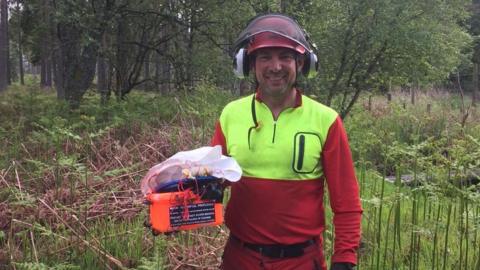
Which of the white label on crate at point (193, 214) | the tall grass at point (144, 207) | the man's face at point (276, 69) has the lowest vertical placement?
the tall grass at point (144, 207)

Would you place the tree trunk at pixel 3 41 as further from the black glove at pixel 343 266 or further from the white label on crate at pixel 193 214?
the black glove at pixel 343 266

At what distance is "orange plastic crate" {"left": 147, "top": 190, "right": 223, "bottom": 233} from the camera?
255 centimetres

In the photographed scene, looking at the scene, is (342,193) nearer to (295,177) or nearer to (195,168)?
(295,177)

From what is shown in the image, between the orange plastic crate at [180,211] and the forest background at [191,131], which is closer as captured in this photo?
the orange plastic crate at [180,211]

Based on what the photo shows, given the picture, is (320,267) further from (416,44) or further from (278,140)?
(416,44)

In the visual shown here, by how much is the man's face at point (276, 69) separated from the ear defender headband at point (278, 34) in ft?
0.17

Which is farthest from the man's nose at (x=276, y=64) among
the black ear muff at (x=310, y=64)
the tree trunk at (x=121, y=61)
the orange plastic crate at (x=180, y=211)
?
the tree trunk at (x=121, y=61)

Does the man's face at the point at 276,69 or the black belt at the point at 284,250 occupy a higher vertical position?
the man's face at the point at 276,69

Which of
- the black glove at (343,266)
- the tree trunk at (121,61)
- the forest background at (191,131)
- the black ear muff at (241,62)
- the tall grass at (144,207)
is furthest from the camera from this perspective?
the tree trunk at (121,61)

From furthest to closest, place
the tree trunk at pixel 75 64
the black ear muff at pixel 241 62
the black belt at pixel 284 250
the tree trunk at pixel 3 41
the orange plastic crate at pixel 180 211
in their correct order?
the tree trunk at pixel 3 41
the tree trunk at pixel 75 64
the black ear muff at pixel 241 62
the black belt at pixel 284 250
the orange plastic crate at pixel 180 211

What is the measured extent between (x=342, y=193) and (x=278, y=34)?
85cm

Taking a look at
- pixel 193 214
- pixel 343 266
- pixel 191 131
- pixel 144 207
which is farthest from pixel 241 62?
pixel 191 131

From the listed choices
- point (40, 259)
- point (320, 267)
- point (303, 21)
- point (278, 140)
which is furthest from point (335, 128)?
point (303, 21)

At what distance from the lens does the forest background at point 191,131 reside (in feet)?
14.4
